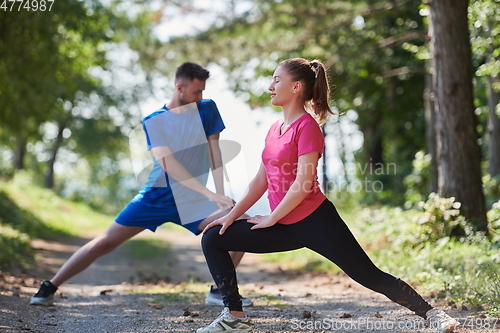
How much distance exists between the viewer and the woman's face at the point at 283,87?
398 centimetres

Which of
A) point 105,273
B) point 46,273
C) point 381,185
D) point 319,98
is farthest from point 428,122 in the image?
point 319,98

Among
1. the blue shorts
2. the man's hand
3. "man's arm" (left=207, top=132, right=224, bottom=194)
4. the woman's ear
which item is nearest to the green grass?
the blue shorts

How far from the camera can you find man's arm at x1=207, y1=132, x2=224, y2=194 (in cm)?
541

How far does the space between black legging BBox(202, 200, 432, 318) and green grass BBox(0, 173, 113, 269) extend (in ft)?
17.2

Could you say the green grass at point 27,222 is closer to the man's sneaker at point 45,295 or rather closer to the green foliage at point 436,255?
the man's sneaker at point 45,295

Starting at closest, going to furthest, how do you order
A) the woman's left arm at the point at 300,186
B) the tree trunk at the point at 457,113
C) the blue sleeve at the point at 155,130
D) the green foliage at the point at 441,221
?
the woman's left arm at the point at 300,186, the blue sleeve at the point at 155,130, the green foliage at the point at 441,221, the tree trunk at the point at 457,113

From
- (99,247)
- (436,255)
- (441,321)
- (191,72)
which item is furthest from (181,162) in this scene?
(436,255)

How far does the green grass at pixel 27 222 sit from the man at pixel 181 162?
386cm

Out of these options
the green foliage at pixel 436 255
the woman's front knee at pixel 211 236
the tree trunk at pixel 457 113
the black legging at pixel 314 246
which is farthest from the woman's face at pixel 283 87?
the tree trunk at pixel 457 113

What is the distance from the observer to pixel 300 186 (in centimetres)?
373

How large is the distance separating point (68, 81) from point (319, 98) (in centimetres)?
1367

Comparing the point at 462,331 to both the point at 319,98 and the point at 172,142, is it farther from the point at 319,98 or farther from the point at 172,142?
the point at 172,142

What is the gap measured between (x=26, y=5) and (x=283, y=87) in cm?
907

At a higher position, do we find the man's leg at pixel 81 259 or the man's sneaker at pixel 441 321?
the man's leg at pixel 81 259
